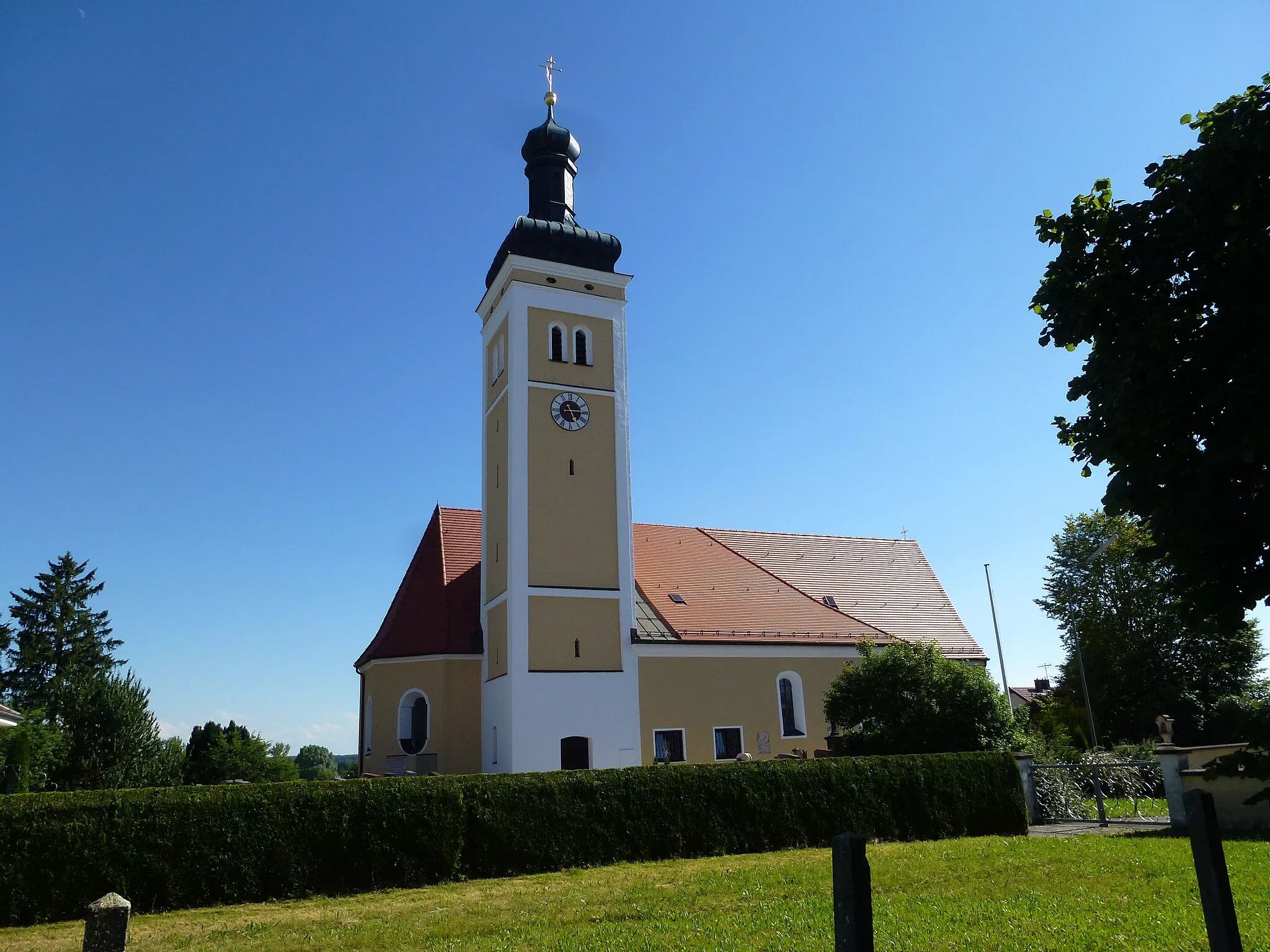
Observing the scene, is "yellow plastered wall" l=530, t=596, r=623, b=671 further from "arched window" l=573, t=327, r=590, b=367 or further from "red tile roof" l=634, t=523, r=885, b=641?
"arched window" l=573, t=327, r=590, b=367

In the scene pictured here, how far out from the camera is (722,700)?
26.5m

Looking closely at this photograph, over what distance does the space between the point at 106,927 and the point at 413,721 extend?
68.9ft

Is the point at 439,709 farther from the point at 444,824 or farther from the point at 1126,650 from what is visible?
the point at 1126,650

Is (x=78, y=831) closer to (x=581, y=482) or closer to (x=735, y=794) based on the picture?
(x=735, y=794)

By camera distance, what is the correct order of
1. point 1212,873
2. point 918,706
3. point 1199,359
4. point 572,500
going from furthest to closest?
point 572,500 < point 918,706 < point 1199,359 < point 1212,873

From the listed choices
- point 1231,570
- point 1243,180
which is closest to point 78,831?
point 1231,570

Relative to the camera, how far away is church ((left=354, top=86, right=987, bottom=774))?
24516 millimetres

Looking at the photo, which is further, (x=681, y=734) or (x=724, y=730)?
(x=724, y=730)

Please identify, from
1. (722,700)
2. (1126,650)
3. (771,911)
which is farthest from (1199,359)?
(1126,650)

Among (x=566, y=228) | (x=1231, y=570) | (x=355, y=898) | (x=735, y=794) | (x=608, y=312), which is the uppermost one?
(x=566, y=228)

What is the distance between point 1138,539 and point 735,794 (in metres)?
28.3

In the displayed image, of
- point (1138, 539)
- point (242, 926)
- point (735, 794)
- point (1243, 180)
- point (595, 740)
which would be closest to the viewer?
point (1243, 180)

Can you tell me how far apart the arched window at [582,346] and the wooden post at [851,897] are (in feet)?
78.9

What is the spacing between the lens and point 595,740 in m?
24.2
